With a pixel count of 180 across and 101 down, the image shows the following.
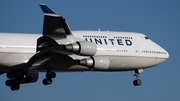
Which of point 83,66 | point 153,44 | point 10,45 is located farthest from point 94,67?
point 153,44

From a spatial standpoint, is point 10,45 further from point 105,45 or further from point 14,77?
point 105,45

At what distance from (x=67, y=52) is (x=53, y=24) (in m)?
4.02

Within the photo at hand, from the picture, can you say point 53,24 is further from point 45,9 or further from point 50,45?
point 50,45

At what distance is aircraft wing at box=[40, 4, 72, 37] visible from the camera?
31.7m

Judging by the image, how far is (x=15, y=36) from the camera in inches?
1463

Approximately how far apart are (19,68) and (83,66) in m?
4.87

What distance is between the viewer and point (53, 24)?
32.9 metres

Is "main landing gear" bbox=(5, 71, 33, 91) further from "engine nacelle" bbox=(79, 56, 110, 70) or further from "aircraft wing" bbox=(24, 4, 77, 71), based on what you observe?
"engine nacelle" bbox=(79, 56, 110, 70)

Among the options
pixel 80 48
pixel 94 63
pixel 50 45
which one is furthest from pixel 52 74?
pixel 80 48

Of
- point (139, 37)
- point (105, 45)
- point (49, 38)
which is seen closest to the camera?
point (49, 38)

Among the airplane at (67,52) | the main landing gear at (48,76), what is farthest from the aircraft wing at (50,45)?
the main landing gear at (48,76)

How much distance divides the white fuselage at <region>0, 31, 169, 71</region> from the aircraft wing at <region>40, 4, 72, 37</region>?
0.86m

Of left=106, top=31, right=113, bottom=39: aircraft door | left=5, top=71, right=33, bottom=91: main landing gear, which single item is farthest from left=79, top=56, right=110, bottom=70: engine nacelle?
left=5, top=71, right=33, bottom=91: main landing gear

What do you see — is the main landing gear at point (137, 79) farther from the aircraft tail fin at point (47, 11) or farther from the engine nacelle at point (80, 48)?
the aircraft tail fin at point (47, 11)
